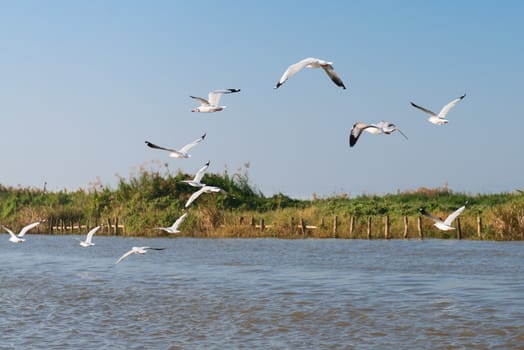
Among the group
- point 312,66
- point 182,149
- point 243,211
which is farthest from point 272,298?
point 243,211

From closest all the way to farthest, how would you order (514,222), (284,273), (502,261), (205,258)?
(284,273), (502,261), (205,258), (514,222)

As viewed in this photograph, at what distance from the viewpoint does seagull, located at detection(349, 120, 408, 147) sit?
1431 cm

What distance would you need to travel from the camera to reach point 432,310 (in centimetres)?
1620

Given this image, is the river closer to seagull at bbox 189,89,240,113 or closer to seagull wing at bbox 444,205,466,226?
seagull wing at bbox 444,205,466,226

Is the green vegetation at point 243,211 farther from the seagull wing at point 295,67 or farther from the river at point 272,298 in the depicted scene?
the seagull wing at point 295,67

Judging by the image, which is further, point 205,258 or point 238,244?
point 238,244

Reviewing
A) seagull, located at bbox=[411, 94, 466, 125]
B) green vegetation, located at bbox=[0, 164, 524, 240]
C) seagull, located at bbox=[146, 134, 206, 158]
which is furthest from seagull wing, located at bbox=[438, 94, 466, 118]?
green vegetation, located at bbox=[0, 164, 524, 240]

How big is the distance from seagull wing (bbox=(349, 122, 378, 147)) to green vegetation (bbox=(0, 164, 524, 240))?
68.1 feet

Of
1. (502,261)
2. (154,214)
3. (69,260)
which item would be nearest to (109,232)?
(154,214)

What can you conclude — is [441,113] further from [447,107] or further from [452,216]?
[452,216]

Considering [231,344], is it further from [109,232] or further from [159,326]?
[109,232]

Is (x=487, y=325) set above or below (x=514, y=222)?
below

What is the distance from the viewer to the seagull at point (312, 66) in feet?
41.9

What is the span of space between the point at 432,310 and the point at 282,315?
9.81 feet
